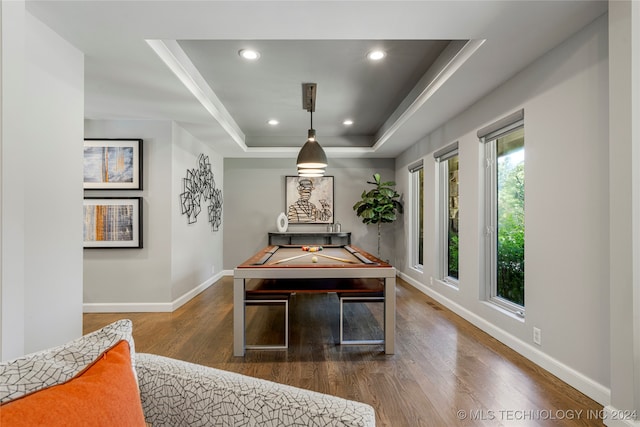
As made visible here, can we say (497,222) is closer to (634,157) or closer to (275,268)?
(634,157)

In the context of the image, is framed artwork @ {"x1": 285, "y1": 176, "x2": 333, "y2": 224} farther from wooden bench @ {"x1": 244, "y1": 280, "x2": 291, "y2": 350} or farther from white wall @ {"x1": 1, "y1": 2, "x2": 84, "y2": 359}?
white wall @ {"x1": 1, "y1": 2, "x2": 84, "y2": 359}

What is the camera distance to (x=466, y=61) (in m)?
2.71

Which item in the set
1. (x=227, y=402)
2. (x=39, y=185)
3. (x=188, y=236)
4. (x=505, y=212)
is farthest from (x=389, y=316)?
(x=188, y=236)

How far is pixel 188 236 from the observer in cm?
481

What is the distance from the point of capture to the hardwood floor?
78.6 inches

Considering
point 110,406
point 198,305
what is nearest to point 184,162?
point 198,305

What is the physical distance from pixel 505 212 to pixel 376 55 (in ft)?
6.47

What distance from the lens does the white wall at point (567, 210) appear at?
211cm

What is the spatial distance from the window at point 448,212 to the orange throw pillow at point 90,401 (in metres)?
4.20

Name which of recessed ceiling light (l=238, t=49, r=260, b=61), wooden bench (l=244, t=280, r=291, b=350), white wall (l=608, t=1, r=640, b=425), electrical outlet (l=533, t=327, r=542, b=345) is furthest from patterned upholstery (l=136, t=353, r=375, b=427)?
recessed ceiling light (l=238, t=49, r=260, b=61)

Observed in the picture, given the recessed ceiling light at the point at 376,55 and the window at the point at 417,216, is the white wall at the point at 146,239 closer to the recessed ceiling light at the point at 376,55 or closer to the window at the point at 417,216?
the recessed ceiling light at the point at 376,55

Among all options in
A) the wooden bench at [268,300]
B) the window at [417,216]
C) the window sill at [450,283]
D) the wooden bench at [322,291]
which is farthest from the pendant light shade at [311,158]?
the window at [417,216]

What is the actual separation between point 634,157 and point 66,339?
3.70 metres

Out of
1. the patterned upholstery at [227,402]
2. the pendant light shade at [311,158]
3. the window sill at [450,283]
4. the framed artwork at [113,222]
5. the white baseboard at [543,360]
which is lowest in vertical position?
the white baseboard at [543,360]
